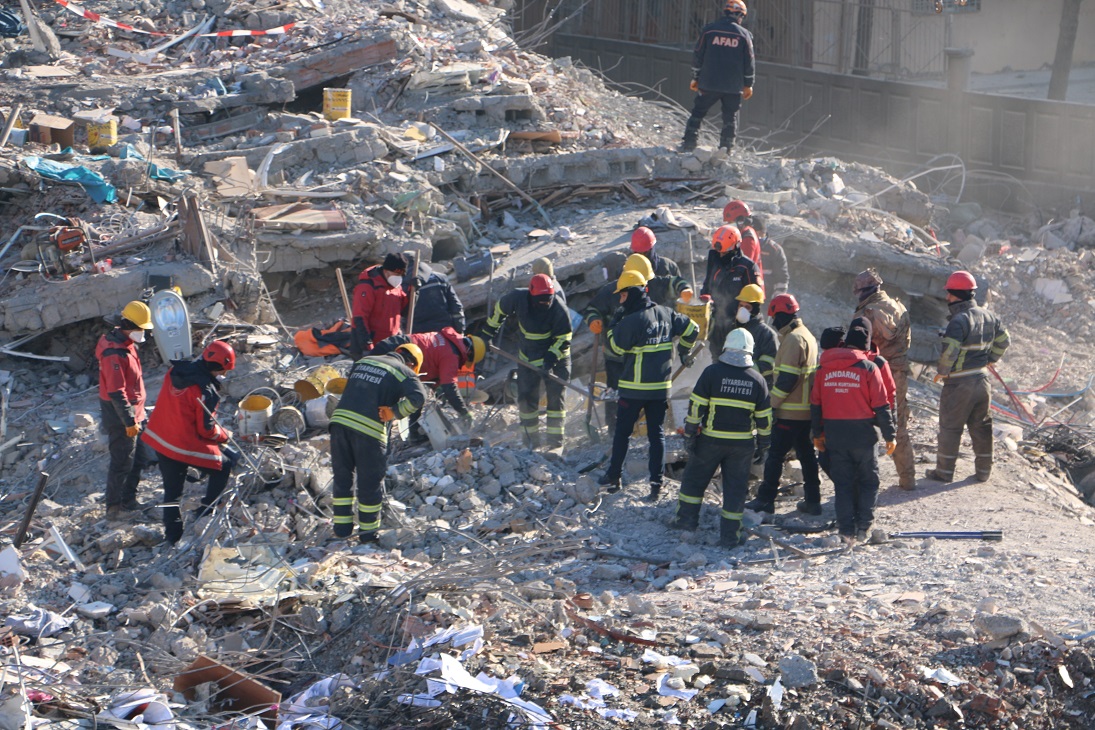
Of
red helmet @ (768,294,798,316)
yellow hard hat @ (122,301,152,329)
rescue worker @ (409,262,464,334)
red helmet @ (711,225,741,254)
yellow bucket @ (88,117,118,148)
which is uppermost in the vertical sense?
yellow bucket @ (88,117,118,148)

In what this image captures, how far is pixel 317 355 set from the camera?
429 inches

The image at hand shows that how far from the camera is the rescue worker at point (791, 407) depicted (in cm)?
868

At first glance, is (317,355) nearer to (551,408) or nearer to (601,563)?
(551,408)

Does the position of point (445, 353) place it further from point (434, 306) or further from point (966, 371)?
point (966, 371)

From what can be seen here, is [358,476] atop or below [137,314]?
below

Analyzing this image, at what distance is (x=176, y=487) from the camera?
8453 millimetres

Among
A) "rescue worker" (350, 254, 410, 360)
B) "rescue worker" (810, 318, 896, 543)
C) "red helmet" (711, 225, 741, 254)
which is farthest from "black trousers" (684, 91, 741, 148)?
"rescue worker" (810, 318, 896, 543)

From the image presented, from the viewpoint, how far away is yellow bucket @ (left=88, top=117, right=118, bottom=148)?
42.2 feet

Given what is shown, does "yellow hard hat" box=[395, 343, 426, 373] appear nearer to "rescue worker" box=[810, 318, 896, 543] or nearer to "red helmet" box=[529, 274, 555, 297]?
"red helmet" box=[529, 274, 555, 297]

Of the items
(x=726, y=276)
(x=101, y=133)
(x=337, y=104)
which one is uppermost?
(x=337, y=104)

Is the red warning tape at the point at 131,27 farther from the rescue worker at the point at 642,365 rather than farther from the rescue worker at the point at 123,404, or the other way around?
the rescue worker at the point at 642,365

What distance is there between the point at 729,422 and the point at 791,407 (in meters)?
0.87

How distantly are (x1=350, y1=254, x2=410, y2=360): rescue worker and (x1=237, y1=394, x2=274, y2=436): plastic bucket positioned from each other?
34.3 inches

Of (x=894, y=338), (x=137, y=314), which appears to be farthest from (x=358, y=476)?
(x=894, y=338)
